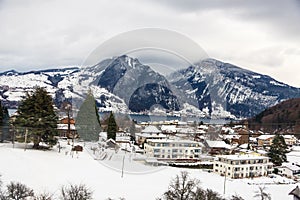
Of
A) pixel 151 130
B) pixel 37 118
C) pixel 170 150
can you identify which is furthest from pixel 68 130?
pixel 37 118

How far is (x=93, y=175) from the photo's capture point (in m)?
5.32

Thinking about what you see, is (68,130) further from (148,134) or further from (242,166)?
(242,166)

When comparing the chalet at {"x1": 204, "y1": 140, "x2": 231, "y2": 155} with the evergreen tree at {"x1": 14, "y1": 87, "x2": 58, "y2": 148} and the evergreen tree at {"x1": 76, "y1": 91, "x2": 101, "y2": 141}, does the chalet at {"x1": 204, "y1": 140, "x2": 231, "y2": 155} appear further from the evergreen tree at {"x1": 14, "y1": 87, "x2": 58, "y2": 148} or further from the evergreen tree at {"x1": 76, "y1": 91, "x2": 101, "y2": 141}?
the evergreen tree at {"x1": 14, "y1": 87, "x2": 58, "y2": 148}

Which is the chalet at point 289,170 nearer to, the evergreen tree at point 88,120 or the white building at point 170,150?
the white building at point 170,150

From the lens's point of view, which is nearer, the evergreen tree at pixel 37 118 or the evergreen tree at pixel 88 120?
the evergreen tree at pixel 37 118

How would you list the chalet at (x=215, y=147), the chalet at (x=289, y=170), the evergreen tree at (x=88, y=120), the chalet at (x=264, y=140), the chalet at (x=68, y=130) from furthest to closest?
1. the chalet at (x=264, y=140)
2. the chalet at (x=215, y=147)
3. the chalet at (x=68, y=130)
4. the chalet at (x=289, y=170)
5. the evergreen tree at (x=88, y=120)

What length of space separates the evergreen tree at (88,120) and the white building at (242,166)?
3198mm

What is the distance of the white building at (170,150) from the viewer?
26.8 feet

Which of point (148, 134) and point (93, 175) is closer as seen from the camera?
point (93, 175)

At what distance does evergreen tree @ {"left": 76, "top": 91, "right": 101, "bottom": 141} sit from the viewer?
7273 millimetres

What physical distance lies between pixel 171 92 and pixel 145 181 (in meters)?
2.34

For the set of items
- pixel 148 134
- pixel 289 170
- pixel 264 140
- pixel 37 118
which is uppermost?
pixel 37 118

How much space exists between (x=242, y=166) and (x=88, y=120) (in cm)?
395

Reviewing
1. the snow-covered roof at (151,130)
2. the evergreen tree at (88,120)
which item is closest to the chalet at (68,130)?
the evergreen tree at (88,120)
